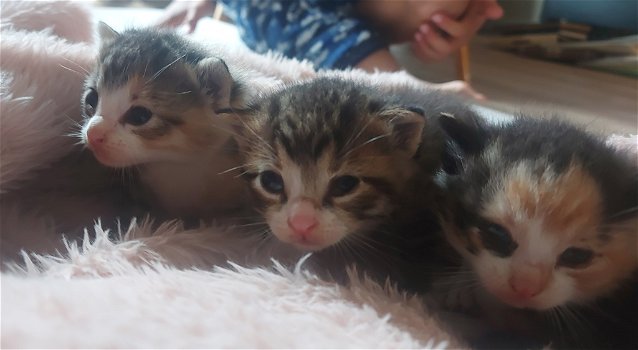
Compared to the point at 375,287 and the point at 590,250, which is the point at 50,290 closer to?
the point at 375,287

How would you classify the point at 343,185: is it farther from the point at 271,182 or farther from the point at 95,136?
the point at 95,136

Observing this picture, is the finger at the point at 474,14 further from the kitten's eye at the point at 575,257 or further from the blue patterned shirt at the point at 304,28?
the kitten's eye at the point at 575,257

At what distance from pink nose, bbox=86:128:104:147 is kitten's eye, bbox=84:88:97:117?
77 millimetres

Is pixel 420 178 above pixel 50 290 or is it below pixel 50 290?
above

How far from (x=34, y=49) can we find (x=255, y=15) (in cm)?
100

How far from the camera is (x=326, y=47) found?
1814mm

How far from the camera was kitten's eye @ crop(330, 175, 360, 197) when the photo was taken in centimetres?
76

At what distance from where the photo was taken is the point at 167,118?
89 centimetres

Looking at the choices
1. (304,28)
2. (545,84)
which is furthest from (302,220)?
(545,84)

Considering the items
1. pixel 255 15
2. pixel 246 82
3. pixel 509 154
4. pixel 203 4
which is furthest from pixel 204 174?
pixel 203 4

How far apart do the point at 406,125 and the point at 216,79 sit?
29 cm

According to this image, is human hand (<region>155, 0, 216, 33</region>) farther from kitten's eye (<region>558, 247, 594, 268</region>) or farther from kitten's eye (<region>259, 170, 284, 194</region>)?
kitten's eye (<region>558, 247, 594, 268</region>)

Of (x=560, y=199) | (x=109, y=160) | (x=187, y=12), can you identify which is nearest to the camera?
(x=560, y=199)

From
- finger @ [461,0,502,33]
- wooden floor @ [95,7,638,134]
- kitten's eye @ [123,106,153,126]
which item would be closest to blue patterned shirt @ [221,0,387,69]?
wooden floor @ [95,7,638,134]
